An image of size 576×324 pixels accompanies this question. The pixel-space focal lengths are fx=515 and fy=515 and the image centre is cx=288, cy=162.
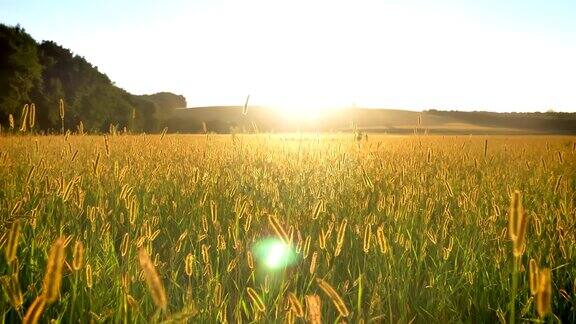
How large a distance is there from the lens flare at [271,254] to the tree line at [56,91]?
17.6m

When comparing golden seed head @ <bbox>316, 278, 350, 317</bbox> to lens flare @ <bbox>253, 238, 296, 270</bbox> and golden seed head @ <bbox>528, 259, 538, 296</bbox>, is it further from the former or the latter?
lens flare @ <bbox>253, 238, 296, 270</bbox>

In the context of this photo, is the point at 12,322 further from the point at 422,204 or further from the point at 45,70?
the point at 45,70

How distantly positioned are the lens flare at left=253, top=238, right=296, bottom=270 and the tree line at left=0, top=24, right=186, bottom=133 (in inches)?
691

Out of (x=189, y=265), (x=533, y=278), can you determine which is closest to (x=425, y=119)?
(x=189, y=265)

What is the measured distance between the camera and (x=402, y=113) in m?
58.3

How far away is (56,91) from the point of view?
23.9m

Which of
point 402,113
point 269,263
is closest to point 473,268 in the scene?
point 269,263

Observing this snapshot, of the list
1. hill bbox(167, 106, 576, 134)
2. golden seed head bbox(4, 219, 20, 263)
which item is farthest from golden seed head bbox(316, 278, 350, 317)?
hill bbox(167, 106, 576, 134)

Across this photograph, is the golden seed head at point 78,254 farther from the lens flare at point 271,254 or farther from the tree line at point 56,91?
the tree line at point 56,91

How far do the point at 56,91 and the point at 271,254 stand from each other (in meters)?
24.6

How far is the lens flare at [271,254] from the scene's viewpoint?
188 cm

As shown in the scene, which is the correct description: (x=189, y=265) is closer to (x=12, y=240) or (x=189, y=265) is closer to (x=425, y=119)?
(x=12, y=240)

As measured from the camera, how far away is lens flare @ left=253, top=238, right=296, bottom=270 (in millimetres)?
1876

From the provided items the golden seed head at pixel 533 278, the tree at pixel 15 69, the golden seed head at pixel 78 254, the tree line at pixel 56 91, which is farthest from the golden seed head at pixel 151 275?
the tree at pixel 15 69
